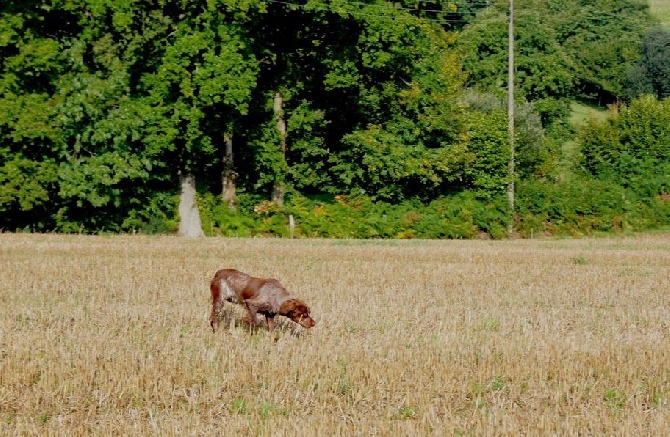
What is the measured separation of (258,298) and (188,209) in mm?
28469

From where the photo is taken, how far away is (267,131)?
41.6m

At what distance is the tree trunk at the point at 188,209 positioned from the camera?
39625 millimetres

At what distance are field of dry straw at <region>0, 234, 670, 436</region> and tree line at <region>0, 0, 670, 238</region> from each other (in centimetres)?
1700

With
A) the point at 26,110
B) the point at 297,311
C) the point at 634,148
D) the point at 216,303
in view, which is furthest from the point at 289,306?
the point at 634,148

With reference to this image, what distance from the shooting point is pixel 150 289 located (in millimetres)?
17234

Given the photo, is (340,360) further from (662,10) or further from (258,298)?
(662,10)

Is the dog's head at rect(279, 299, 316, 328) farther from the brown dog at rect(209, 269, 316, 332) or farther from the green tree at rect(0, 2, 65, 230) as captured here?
the green tree at rect(0, 2, 65, 230)

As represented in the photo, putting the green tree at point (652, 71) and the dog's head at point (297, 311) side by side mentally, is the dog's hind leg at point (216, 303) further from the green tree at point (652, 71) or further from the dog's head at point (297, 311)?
the green tree at point (652, 71)

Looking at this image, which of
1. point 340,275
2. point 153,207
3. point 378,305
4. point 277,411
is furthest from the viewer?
point 153,207

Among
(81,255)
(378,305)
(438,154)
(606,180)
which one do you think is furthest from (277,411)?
(606,180)

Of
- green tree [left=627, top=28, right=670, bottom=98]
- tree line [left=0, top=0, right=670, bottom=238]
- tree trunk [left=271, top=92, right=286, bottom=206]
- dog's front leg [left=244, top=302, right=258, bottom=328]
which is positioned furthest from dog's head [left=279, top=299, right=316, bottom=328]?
green tree [left=627, top=28, right=670, bottom=98]

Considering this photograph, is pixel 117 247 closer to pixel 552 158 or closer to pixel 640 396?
pixel 640 396

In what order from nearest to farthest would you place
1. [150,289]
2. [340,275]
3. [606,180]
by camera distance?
[150,289] → [340,275] → [606,180]

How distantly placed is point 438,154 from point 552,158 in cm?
1087
